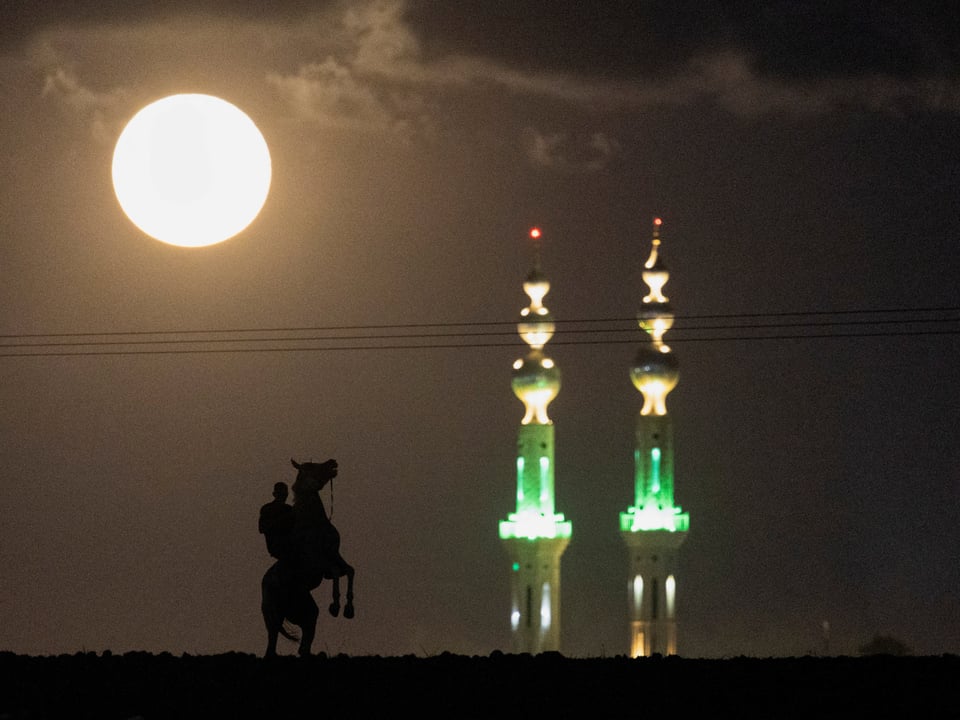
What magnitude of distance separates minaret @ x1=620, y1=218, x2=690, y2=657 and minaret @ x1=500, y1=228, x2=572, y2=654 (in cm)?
436

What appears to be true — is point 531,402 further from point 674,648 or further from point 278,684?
point 278,684

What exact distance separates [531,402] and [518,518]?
586 cm

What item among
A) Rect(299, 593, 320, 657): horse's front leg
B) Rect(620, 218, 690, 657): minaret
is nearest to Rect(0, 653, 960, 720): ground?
Rect(299, 593, 320, 657): horse's front leg

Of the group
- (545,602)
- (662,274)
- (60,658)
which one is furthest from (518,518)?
(60,658)

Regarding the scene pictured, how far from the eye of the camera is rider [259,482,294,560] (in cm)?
3462

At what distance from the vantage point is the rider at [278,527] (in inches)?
1363

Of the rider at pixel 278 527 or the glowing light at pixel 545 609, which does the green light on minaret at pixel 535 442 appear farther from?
the rider at pixel 278 527

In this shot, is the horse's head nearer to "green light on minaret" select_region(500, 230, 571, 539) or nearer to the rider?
the rider

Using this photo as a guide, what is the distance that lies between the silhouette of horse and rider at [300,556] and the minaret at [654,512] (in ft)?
268

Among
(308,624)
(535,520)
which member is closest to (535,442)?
(535,520)

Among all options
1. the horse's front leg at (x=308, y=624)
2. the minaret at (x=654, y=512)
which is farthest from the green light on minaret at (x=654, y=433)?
the horse's front leg at (x=308, y=624)

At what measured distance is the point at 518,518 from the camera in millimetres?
122688

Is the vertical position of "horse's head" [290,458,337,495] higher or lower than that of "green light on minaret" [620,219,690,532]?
lower

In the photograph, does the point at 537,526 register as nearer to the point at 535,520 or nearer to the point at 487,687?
the point at 535,520
